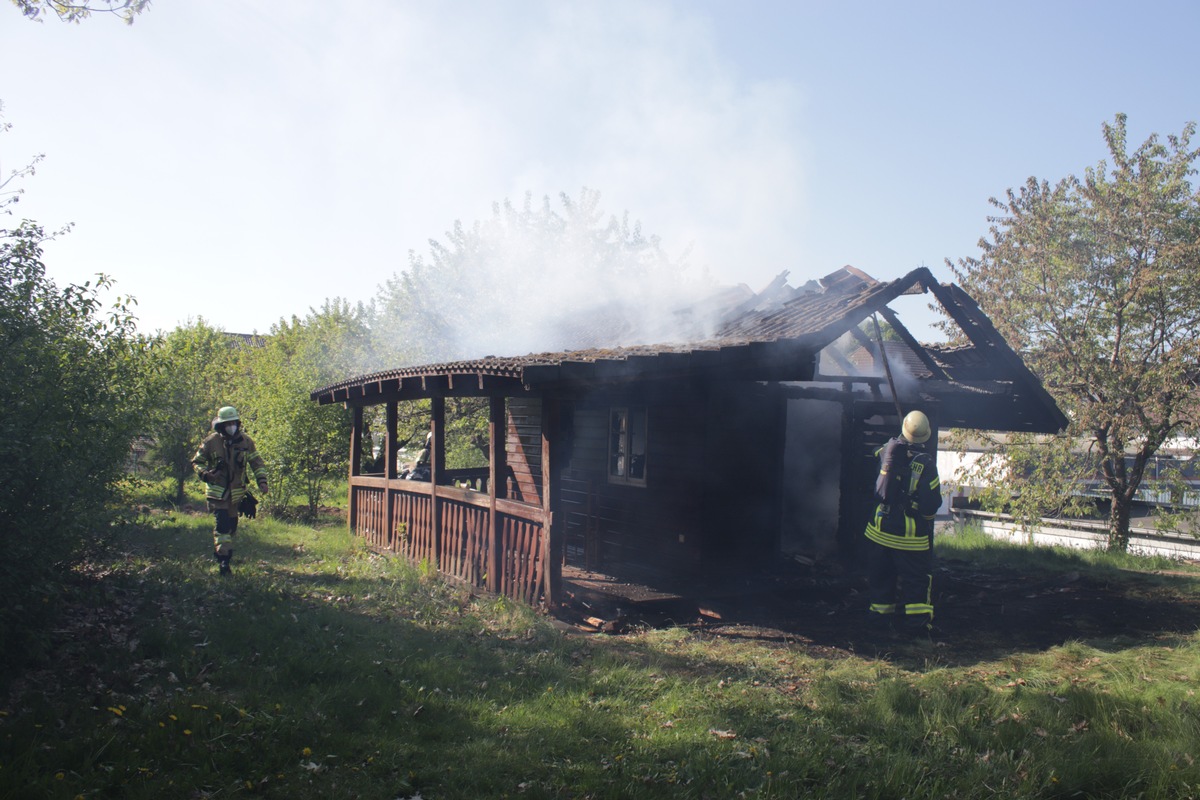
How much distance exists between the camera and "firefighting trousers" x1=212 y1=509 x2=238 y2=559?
911 centimetres

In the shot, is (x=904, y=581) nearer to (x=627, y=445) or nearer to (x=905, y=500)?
(x=905, y=500)

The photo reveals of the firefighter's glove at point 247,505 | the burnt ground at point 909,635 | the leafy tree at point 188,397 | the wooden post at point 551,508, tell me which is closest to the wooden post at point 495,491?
the burnt ground at point 909,635

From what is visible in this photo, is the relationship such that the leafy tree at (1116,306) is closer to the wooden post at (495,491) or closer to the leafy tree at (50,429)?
the wooden post at (495,491)

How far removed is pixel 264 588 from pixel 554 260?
2004 centimetres

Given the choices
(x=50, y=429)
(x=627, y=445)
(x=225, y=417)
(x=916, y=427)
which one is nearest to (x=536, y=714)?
(x=50, y=429)

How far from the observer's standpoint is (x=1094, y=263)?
43.8 feet

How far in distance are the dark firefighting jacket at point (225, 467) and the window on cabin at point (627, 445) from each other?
15.8 ft

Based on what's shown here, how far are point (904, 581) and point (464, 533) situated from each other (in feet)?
17.6

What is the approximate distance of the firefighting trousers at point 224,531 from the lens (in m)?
9.11

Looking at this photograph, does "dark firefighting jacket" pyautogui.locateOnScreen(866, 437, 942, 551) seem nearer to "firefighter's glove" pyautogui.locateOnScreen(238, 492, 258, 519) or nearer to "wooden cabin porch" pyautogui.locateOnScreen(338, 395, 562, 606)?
"wooden cabin porch" pyautogui.locateOnScreen(338, 395, 562, 606)

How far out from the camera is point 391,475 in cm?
1239

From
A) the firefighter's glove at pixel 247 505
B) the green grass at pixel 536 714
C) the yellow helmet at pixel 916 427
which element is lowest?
the green grass at pixel 536 714

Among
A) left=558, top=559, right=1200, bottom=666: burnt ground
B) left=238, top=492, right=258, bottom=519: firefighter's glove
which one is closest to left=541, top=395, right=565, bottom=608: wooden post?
left=558, top=559, right=1200, bottom=666: burnt ground

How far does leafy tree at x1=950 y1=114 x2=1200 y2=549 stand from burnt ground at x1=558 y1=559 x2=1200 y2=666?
3.12 meters
